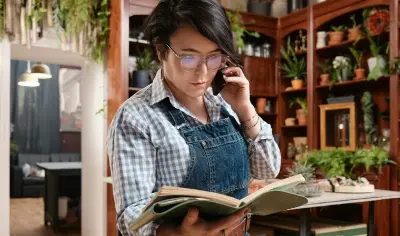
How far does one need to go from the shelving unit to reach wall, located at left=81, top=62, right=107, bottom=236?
192 millimetres

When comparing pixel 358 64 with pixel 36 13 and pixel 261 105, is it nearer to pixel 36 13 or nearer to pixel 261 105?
pixel 261 105

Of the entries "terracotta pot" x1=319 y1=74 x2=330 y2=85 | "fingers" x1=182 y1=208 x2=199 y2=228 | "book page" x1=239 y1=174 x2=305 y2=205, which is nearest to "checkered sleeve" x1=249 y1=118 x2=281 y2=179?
"book page" x1=239 y1=174 x2=305 y2=205

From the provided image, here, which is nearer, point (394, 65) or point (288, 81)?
point (394, 65)

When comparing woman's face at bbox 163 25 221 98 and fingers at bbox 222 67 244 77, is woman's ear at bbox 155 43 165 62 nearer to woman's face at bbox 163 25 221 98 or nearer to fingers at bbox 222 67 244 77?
woman's face at bbox 163 25 221 98

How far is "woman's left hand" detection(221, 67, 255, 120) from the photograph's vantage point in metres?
1.29

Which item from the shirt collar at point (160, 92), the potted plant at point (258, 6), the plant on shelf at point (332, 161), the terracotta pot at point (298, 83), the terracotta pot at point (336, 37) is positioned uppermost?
the potted plant at point (258, 6)

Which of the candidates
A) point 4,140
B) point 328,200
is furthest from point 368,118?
point 4,140

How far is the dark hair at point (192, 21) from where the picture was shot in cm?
108

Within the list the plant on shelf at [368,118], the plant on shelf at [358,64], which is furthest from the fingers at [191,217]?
the plant on shelf at [358,64]

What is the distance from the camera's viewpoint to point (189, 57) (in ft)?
3.57

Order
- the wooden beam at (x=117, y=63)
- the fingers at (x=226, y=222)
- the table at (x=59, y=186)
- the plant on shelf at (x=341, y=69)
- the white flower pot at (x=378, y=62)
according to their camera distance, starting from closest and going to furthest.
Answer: the fingers at (x=226, y=222) < the wooden beam at (x=117, y=63) < the white flower pot at (x=378, y=62) < the plant on shelf at (x=341, y=69) < the table at (x=59, y=186)

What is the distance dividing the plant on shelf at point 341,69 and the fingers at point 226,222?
4.55 meters

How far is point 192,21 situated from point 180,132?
0.90 ft

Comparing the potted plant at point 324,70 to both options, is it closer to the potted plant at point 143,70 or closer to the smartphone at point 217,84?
the potted plant at point 143,70
